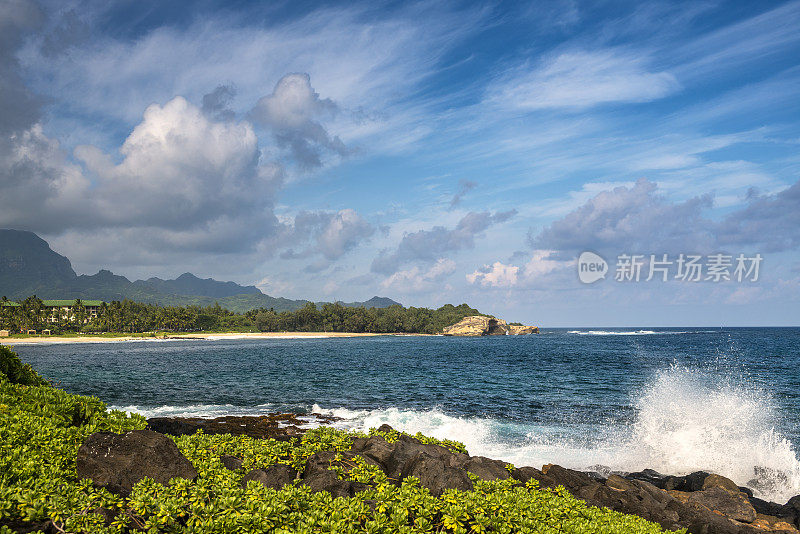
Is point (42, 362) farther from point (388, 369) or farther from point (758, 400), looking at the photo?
point (758, 400)

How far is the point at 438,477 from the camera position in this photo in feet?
37.6

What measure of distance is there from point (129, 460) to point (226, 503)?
3.85m

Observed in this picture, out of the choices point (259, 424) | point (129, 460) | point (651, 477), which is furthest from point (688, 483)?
point (259, 424)

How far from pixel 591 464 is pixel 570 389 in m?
23.8

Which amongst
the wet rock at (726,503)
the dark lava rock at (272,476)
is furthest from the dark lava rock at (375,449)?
the wet rock at (726,503)

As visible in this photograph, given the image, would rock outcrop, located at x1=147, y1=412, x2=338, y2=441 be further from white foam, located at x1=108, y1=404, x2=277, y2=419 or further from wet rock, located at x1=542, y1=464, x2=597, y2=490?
wet rock, located at x1=542, y1=464, x2=597, y2=490

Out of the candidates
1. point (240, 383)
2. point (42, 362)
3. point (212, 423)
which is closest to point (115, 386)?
point (240, 383)

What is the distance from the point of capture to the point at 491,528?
8.66 metres

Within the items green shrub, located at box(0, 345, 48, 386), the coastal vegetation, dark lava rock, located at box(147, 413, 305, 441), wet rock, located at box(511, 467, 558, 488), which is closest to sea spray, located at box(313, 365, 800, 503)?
dark lava rock, located at box(147, 413, 305, 441)

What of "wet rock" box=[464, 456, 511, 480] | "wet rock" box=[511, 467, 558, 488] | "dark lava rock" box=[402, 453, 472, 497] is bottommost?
"wet rock" box=[511, 467, 558, 488]

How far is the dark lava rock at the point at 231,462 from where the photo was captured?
11.5 metres

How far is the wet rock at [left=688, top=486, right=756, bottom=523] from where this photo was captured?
1520 centimetres

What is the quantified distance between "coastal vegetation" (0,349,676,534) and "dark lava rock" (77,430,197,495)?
0.35m

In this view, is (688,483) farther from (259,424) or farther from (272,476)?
(259,424)
